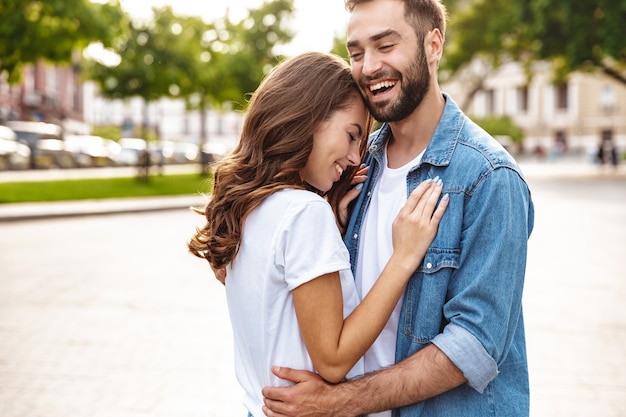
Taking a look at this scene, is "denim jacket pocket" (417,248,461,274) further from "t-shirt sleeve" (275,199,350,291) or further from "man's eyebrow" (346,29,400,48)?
"man's eyebrow" (346,29,400,48)

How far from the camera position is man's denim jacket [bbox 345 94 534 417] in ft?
6.46

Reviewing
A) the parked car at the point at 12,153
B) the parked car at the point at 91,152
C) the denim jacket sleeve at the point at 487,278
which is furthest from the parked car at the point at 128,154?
the denim jacket sleeve at the point at 487,278

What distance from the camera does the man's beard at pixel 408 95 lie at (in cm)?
231

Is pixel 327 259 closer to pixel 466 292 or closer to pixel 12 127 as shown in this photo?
pixel 466 292

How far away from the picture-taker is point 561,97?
7375cm

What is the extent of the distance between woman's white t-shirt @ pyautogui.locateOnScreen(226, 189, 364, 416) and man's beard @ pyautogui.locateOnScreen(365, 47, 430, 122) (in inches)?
16.6

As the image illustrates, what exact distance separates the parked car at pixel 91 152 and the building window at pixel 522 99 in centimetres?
4882

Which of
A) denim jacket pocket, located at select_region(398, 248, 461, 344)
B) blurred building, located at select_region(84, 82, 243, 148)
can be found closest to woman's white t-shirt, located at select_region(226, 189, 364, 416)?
denim jacket pocket, located at select_region(398, 248, 461, 344)

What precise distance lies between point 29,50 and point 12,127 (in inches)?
618

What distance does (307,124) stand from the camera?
84.9 inches

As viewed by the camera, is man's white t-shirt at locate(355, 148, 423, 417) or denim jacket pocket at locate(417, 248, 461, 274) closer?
denim jacket pocket at locate(417, 248, 461, 274)

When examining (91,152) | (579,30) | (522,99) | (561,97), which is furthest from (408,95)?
(522,99)

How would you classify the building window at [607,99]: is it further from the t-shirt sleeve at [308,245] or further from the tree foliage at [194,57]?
the t-shirt sleeve at [308,245]

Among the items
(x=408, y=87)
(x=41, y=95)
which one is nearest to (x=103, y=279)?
(x=408, y=87)
